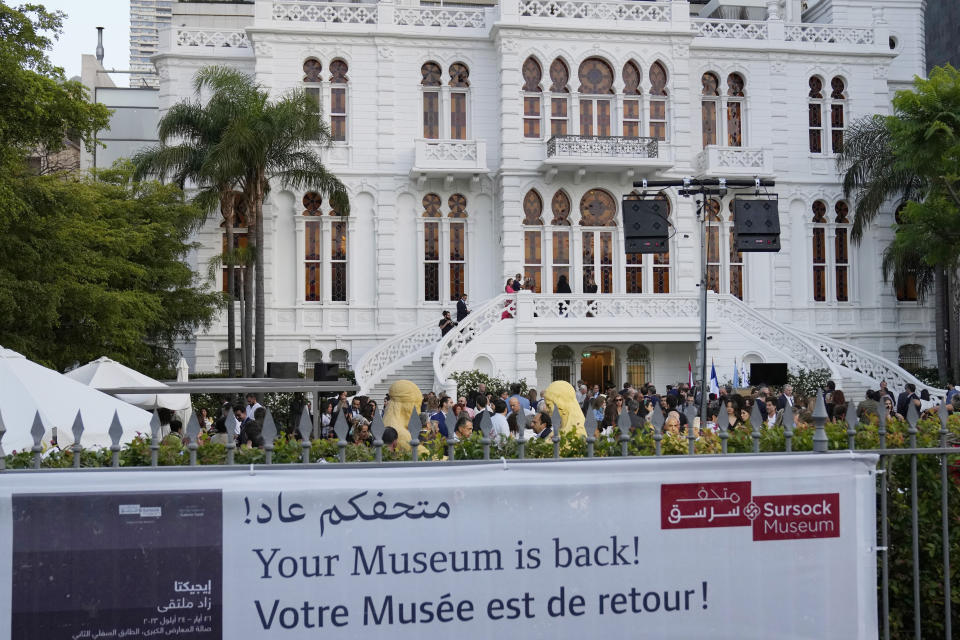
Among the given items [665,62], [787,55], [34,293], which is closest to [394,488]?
[34,293]

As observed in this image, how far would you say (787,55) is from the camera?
3500 cm

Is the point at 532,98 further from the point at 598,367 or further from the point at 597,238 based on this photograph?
the point at 598,367

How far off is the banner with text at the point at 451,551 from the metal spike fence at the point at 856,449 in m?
0.16

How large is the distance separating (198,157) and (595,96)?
13.0 m

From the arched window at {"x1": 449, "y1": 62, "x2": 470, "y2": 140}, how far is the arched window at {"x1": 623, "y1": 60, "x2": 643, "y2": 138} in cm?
526

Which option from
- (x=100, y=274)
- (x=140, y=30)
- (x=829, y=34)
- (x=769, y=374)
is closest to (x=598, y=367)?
(x=769, y=374)

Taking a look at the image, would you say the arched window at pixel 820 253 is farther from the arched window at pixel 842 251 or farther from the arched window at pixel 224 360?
the arched window at pixel 224 360

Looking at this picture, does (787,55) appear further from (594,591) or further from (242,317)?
(594,591)

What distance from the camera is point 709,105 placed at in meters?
34.9

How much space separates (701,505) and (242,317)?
25.3 meters

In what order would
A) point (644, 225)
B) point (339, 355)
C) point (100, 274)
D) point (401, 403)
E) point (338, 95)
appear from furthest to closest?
point (338, 95) → point (339, 355) → point (100, 274) → point (644, 225) → point (401, 403)

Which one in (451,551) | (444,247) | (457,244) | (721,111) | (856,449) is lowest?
(451,551)

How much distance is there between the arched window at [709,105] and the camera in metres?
34.7

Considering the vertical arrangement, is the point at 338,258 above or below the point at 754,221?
above
